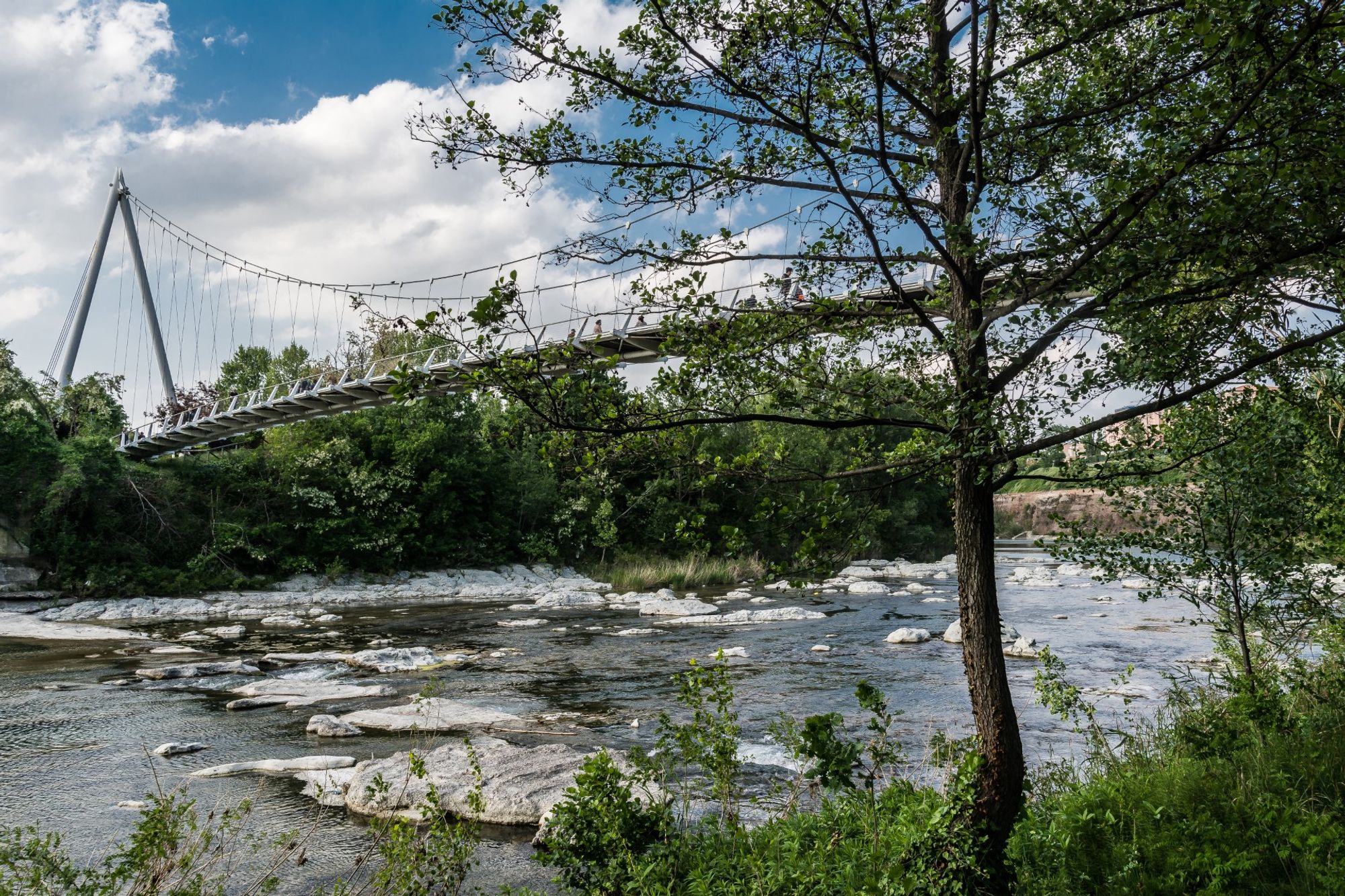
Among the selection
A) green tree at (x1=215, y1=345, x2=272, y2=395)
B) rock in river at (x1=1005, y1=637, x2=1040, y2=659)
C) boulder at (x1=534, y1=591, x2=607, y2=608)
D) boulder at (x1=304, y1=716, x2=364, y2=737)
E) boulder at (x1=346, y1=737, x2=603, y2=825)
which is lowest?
boulder at (x1=534, y1=591, x2=607, y2=608)

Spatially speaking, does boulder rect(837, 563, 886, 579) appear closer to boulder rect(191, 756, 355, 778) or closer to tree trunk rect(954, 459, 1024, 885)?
boulder rect(191, 756, 355, 778)

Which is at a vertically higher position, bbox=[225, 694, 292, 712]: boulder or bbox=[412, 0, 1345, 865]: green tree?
bbox=[412, 0, 1345, 865]: green tree

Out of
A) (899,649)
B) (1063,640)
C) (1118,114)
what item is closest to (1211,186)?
(1118,114)

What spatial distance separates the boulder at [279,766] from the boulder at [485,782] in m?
0.37

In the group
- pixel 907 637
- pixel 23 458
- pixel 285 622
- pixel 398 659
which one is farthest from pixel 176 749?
pixel 23 458

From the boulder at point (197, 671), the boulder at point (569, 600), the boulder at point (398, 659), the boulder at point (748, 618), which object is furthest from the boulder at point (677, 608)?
the boulder at point (197, 671)

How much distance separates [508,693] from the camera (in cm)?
1045

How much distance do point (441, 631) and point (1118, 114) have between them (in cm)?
1544

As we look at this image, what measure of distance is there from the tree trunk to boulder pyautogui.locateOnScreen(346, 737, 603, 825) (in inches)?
111

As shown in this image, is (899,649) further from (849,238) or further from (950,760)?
(849,238)

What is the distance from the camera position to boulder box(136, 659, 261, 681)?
11453 millimetres

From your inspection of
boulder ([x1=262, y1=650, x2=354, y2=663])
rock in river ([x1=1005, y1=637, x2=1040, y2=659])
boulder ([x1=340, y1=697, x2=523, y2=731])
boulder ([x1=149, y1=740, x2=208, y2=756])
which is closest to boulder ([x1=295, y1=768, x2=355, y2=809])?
boulder ([x1=340, y1=697, x2=523, y2=731])

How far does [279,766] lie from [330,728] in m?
1.18

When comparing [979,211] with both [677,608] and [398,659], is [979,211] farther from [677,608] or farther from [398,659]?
[677,608]
